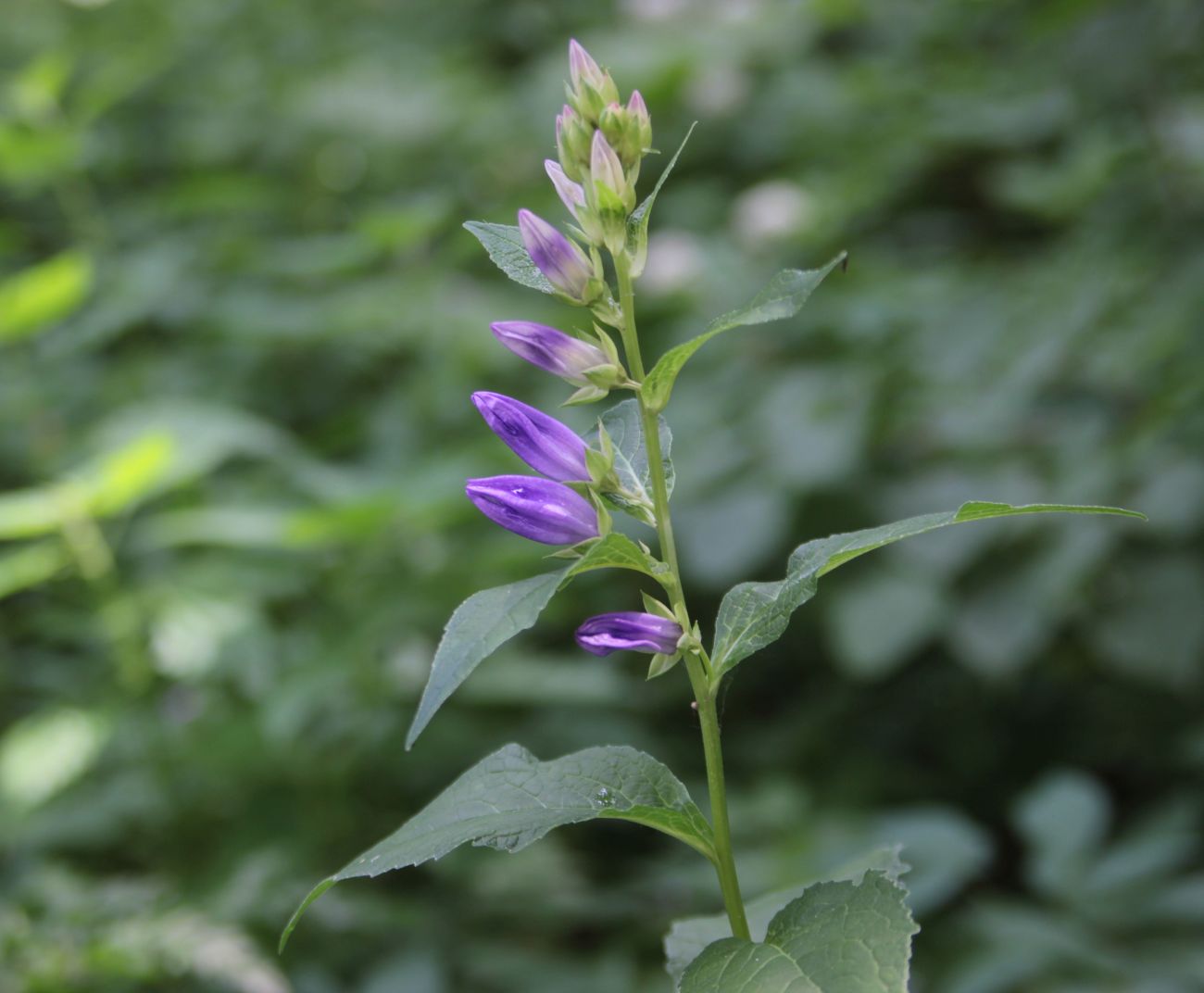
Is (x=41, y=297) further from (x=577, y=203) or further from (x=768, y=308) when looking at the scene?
(x=768, y=308)

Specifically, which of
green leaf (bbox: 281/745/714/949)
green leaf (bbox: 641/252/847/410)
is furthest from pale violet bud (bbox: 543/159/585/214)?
green leaf (bbox: 281/745/714/949)

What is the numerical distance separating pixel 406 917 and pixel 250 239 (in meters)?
2.94

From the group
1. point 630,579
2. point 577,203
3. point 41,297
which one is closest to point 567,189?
point 577,203

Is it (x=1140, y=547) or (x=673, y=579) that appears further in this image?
(x=1140, y=547)

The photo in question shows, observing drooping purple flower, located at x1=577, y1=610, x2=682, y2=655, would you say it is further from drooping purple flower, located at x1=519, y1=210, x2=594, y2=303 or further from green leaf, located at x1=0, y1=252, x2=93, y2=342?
green leaf, located at x1=0, y1=252, x2=93, y2=342

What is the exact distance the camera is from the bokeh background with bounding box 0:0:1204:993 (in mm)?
2125

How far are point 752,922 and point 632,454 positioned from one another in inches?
16.4

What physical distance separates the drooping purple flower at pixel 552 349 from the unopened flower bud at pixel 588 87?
16 cm

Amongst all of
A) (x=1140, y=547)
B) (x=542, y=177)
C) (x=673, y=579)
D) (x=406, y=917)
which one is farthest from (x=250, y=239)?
(x=673, y=579)

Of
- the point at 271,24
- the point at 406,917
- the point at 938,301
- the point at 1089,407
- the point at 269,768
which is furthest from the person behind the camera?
the point at 271,24

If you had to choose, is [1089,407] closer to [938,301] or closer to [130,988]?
[938,301]

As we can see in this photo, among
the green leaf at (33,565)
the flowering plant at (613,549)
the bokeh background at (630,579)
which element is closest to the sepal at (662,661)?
the flowering plant at (613,549)

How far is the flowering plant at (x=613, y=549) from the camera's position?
0.75 m

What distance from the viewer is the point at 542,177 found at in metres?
4.88
